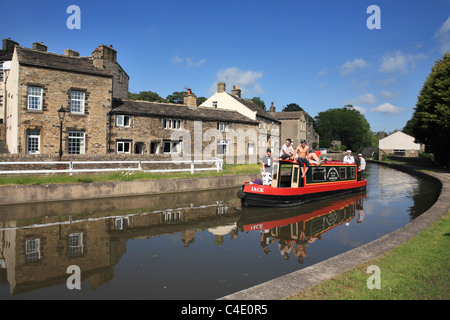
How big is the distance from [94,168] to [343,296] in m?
15.7

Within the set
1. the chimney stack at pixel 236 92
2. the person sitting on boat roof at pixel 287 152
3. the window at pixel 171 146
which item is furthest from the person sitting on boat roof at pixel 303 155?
the chimney stack at pixel 236 92

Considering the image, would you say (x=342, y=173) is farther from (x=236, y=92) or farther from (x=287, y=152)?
(x=236, y=92)

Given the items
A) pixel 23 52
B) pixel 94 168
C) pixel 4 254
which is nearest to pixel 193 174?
pixel 94 168

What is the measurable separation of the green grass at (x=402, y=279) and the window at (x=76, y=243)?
5.95m

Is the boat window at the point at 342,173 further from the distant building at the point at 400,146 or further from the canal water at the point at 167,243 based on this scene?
the distant building at the point at 400,146

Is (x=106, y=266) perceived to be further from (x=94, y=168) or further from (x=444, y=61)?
(x=444, y=61)

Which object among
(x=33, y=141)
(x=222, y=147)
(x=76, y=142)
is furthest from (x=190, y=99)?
(x=33, y=141)

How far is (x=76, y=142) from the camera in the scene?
21.9m

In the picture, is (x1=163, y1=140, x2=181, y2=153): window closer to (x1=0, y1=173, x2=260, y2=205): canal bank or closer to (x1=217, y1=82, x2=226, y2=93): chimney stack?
(x1=0, y1=173, x2=260, y2=205): canal bank

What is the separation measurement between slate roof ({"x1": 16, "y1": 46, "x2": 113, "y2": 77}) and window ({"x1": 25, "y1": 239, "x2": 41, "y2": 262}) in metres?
16.0

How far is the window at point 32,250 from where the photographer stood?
7.34 m

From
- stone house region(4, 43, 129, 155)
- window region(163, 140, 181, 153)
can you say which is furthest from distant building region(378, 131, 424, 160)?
stone house region(4, 43, 129, 155)

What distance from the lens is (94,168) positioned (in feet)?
56.3
